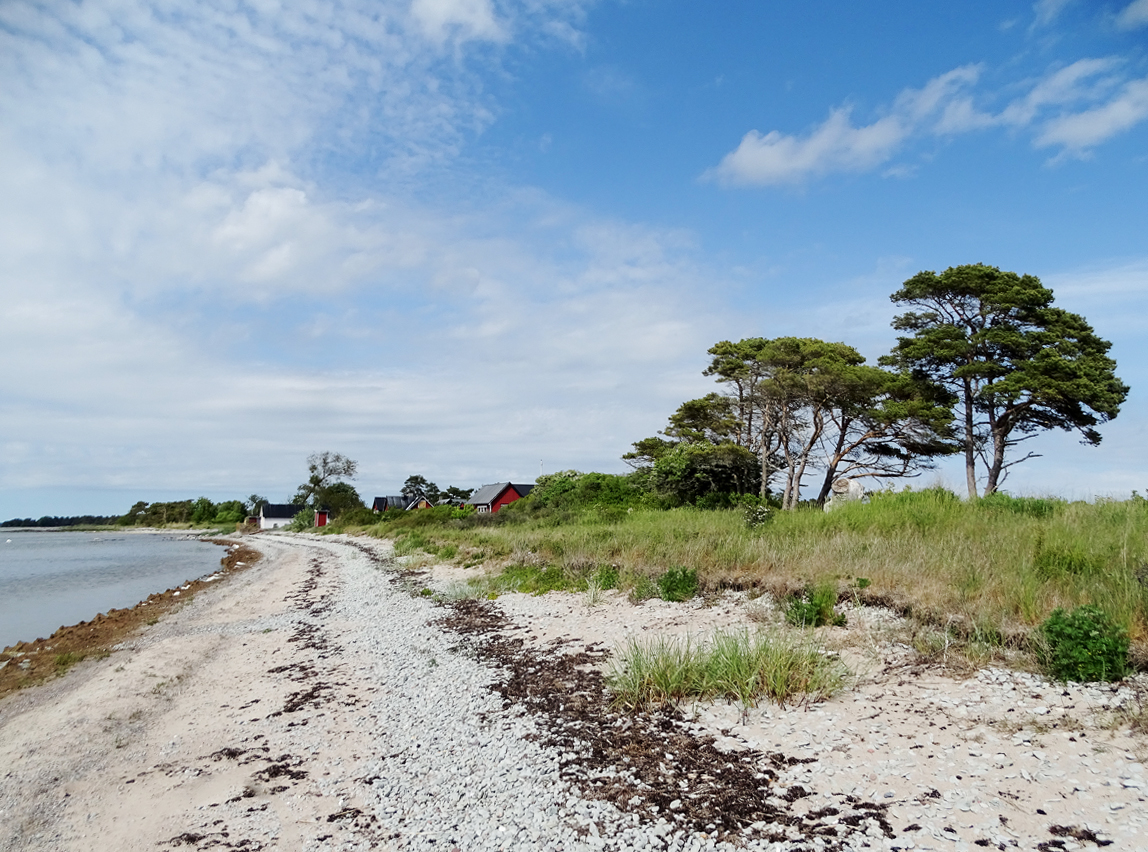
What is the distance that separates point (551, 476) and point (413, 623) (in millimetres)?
32340

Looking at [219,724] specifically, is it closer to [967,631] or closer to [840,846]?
[840,846]

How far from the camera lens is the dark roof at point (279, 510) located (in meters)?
90.9

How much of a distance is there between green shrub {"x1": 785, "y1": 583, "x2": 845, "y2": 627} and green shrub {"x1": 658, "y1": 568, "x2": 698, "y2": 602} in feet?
7.50

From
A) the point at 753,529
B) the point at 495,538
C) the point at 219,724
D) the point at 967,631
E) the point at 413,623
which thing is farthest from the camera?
the point at 495,538

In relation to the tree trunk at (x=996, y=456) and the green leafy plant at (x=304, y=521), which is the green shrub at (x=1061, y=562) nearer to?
the tree trunk at (x=996, y=456)

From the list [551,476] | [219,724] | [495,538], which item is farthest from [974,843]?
[551,476]

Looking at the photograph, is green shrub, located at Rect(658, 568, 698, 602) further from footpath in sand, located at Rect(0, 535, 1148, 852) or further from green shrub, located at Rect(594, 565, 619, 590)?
green shrub, located at Rect(594, 565, 619, 590)

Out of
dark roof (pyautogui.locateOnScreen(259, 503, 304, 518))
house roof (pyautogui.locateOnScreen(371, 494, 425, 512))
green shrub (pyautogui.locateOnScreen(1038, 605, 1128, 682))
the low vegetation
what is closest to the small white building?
dark roof (pyautogui.locateOnScreen(259, 503, 304, 518))

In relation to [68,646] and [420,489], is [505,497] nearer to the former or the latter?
[420,489]

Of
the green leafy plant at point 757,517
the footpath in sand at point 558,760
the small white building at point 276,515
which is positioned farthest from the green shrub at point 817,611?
the small white building at point 276,515

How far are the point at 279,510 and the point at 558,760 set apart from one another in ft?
315

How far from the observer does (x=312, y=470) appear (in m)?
88.2

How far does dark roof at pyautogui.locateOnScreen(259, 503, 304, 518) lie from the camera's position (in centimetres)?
9088

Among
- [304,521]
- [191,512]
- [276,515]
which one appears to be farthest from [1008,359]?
[191,512]
